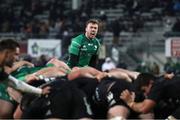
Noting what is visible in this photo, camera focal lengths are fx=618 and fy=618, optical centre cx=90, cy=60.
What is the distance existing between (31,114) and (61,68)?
1.67 metres

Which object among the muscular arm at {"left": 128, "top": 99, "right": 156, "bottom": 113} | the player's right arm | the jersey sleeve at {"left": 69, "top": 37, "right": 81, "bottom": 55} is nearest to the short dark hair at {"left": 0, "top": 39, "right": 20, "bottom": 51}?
the muscular arm at {"left": 128, "top": 99, "right": 156, "bottom": 113}

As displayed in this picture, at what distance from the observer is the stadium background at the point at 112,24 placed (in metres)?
22.6

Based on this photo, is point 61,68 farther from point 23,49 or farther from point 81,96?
point 23,49

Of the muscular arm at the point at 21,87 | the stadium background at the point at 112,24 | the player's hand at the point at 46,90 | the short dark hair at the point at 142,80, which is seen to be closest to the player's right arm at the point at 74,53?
the short dark hair at the point at 142,80

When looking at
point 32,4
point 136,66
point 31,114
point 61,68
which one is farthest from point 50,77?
point 32,4

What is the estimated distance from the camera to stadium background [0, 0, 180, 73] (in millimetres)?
22641

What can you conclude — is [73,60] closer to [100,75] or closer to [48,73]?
[48,73]

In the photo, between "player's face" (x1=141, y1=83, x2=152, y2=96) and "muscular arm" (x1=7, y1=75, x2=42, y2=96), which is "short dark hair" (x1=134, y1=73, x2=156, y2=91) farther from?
"muscular arm" (x1=7, y1=75, x2=42, y2=96)

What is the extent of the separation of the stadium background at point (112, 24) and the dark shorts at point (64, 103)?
41.0 feet

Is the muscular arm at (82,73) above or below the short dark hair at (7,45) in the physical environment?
below

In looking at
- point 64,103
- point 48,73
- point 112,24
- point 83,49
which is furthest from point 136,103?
point 112,24

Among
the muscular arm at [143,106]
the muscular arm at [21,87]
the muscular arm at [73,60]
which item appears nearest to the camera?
Result: the muscular arm at [21,87]

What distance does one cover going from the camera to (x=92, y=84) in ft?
27.1

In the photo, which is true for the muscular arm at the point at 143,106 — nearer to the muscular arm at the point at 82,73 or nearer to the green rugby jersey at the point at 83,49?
the muscular arm at the point at 82,73
